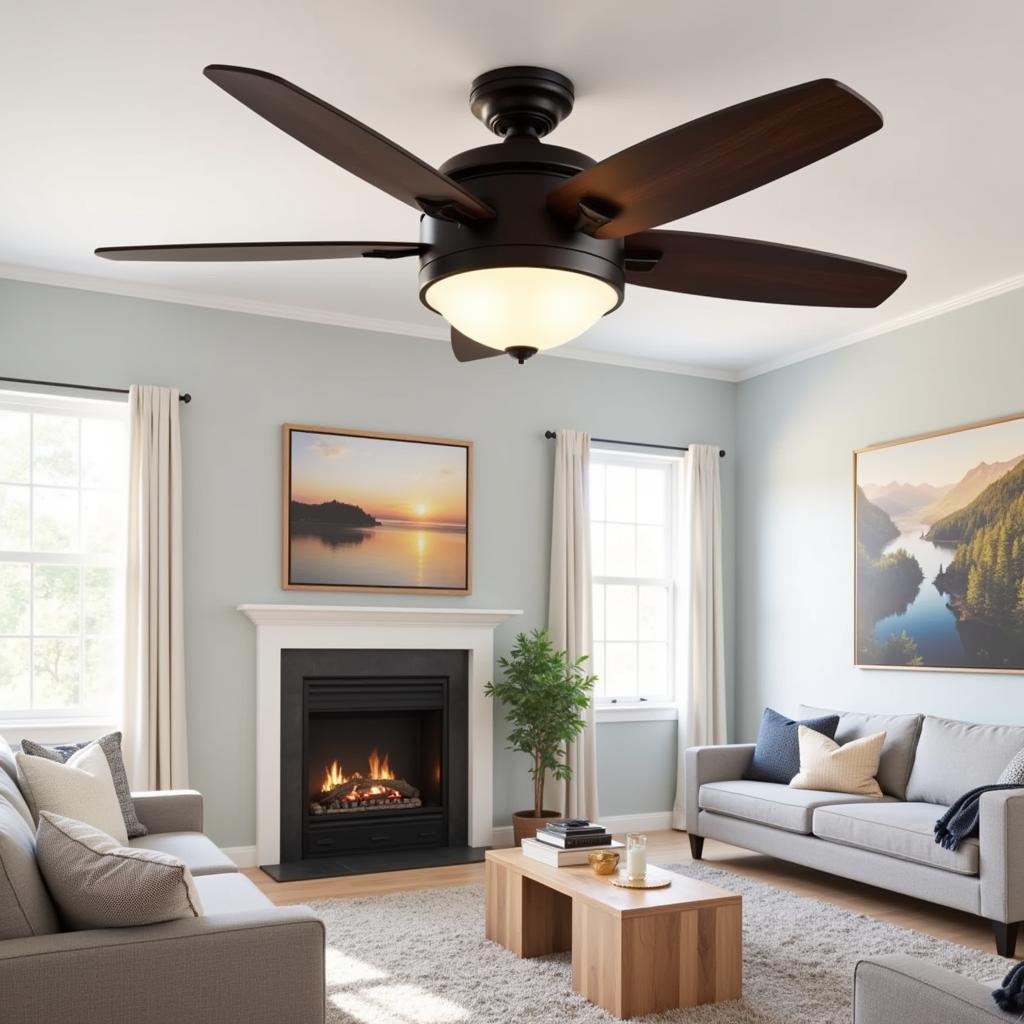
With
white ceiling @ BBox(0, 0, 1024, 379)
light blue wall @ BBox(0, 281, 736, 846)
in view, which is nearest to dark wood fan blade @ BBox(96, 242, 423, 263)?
white ceiling @ BBox(0, 0, 1024, 379)

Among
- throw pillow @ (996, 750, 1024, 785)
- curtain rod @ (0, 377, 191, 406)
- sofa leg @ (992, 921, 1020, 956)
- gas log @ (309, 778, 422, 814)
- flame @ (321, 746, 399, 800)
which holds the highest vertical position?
curtain rod @ (0, 377, 191, 406)

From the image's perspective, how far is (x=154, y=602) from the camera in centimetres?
542

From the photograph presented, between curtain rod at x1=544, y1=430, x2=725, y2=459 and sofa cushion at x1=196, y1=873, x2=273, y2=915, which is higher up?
curtain rod at x1=544, y1=430, x2=725, y2=459

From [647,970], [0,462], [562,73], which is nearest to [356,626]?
[0,462]

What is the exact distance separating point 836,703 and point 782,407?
1.89 metres

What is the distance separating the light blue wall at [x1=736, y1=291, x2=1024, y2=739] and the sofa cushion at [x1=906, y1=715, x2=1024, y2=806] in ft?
0.92

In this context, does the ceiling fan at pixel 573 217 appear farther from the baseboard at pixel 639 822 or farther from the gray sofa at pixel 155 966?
the baseboard at pixel 639 822

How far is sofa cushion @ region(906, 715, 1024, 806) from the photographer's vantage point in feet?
16.0

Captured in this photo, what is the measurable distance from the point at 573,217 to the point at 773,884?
391 centimetres

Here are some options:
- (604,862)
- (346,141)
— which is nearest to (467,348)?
(346,141)

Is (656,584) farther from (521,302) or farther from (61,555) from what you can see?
(521,302)

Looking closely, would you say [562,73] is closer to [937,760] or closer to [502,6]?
[502,6]

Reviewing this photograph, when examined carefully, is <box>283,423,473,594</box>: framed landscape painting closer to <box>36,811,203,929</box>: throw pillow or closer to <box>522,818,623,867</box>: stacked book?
<box>522,818,623,867</box>: stacked book

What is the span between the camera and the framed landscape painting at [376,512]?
592 centimetres
